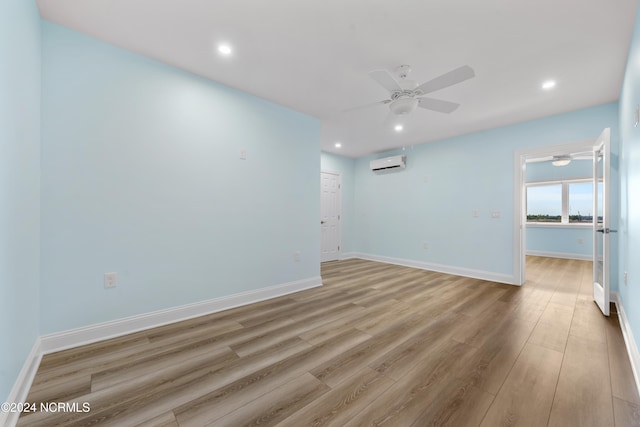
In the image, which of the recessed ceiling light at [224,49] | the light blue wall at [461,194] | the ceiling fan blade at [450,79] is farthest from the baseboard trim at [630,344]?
the recessed ceiling light at [224,49]

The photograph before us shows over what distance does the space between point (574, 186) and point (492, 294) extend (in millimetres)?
5347

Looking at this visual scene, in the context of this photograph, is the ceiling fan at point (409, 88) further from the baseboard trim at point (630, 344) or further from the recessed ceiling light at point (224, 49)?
the baseboard trim at point (630, 344)

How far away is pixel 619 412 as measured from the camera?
1407mm

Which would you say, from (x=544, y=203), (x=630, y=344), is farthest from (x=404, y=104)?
(x=544, y=203)

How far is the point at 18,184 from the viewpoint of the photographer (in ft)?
4.92

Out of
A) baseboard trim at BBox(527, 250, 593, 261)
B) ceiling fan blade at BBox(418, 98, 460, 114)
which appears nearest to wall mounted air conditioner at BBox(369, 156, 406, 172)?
ceiling fan blade at BBox(418, 98, 460, 114)

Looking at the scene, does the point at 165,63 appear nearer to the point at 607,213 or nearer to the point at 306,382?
the point at 306,382

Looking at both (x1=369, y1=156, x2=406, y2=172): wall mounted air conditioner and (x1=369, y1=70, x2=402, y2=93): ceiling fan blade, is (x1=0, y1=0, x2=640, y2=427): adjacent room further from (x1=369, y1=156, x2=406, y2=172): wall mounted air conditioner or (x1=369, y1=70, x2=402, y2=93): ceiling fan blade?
(x1=369, y1=156, x2=406, y2=172): wall mounted air conditioner

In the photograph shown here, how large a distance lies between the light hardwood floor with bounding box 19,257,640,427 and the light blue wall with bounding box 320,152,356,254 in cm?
342

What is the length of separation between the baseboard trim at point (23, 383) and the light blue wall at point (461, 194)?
17.6ft

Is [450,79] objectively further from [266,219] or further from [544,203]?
[544,203]

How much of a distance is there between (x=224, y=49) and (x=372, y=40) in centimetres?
134

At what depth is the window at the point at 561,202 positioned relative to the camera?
249 inches

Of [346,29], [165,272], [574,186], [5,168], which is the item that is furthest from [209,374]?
[574,186]
